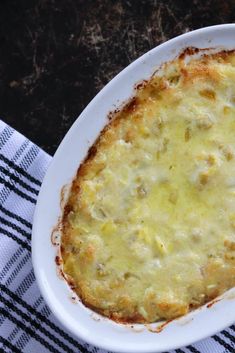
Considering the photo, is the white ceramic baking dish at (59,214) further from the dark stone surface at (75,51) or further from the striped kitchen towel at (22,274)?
the dark stone surface at (75,51)

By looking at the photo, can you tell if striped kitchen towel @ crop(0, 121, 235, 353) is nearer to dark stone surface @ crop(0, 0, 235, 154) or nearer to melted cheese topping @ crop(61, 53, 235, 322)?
dark stone surface @ crop(0, 0, 235, 154)

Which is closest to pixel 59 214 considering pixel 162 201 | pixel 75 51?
pixel 162 201

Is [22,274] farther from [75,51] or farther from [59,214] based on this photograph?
[75,51]

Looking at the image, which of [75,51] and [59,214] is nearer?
[59,214]

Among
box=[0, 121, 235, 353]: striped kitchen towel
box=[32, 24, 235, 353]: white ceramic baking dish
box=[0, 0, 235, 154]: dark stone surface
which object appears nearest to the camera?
box=[32, 24, 235, 353]: white ceramic baking dish

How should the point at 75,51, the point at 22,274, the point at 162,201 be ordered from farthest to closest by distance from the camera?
the point at 75,51 → the point at 22,274 → the point at 162,201

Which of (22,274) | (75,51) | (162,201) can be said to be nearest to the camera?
(162,201)

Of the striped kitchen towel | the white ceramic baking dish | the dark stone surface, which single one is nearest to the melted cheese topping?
the white ceramic baking dish

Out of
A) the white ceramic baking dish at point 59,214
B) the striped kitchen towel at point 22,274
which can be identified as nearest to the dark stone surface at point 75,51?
the striped kitchen towel at point 22,274
